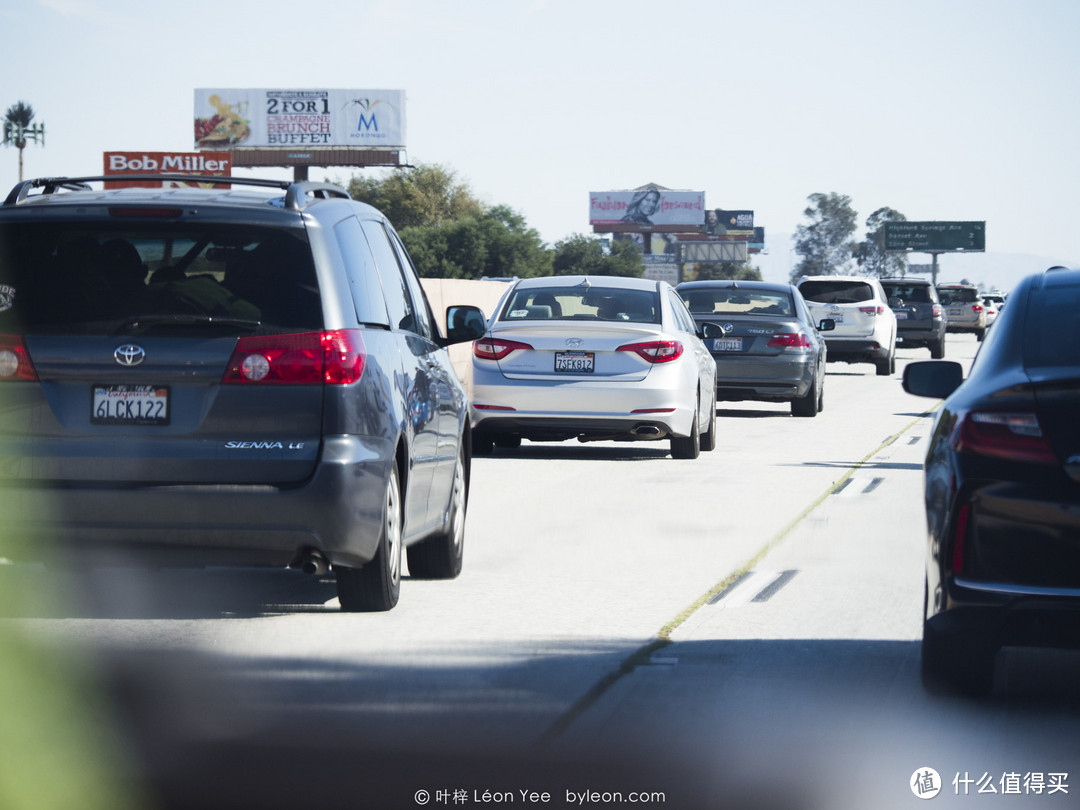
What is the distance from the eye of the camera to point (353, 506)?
6777mm

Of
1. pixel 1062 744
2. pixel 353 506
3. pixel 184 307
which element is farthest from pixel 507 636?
pixel 1062 744

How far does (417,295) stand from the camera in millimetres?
8672

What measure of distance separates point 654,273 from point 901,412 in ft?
440

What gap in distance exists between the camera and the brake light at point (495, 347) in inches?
577

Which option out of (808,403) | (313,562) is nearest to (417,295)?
(313,562)

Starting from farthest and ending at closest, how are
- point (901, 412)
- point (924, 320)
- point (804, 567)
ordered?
point (924, 320)
point (901, 412)
point (804, 567)

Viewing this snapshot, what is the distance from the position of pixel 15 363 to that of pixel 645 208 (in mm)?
164778

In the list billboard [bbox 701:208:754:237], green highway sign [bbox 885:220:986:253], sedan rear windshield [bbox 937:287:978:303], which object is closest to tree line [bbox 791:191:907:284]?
billboard [bbox 701:208:754:237]

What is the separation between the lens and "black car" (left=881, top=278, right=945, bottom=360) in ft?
128

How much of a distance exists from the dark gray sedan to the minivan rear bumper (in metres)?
13.8

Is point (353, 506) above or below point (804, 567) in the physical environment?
above

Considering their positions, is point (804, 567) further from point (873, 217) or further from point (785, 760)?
point (873, 217)

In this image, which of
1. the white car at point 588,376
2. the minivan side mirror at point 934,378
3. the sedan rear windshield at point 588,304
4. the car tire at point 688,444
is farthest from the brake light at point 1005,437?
the car tire at point 688,444

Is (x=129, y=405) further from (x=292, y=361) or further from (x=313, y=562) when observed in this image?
(x=313, y=562)
